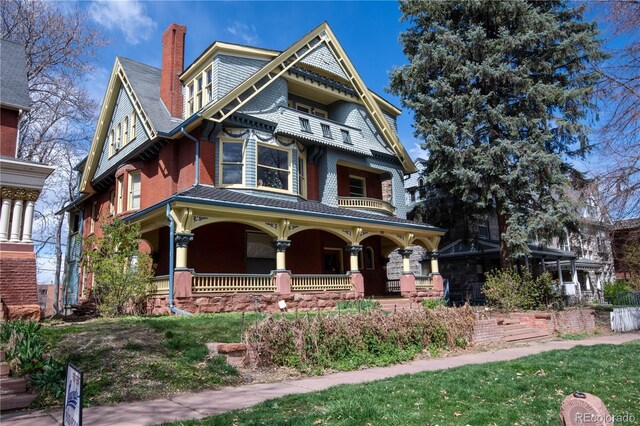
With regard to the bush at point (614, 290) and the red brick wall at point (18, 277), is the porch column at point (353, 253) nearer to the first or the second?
the red brick wall at point (18, 277)

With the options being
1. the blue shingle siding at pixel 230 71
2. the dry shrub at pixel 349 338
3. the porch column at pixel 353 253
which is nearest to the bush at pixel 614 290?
the porch column at pixel 353 253

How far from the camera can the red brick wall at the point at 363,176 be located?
977 inches

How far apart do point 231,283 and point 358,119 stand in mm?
12400

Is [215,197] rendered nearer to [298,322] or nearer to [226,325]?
[226,325]

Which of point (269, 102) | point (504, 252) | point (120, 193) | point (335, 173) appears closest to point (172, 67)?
point (269, 102)

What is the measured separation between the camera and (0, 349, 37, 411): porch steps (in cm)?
669

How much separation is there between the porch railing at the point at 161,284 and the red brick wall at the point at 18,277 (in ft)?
12.1

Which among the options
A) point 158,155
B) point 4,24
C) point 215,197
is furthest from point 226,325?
point 4,24

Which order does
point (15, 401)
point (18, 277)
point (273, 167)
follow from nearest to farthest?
point (15, 401), point (18, 277), point (273, 167)

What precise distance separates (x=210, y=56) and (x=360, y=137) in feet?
28.1

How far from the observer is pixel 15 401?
6.74 m

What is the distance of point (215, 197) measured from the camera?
54.9 feet

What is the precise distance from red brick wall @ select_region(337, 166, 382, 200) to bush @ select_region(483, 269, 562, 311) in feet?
28.2

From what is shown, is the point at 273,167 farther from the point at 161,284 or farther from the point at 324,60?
the point at 161,284
